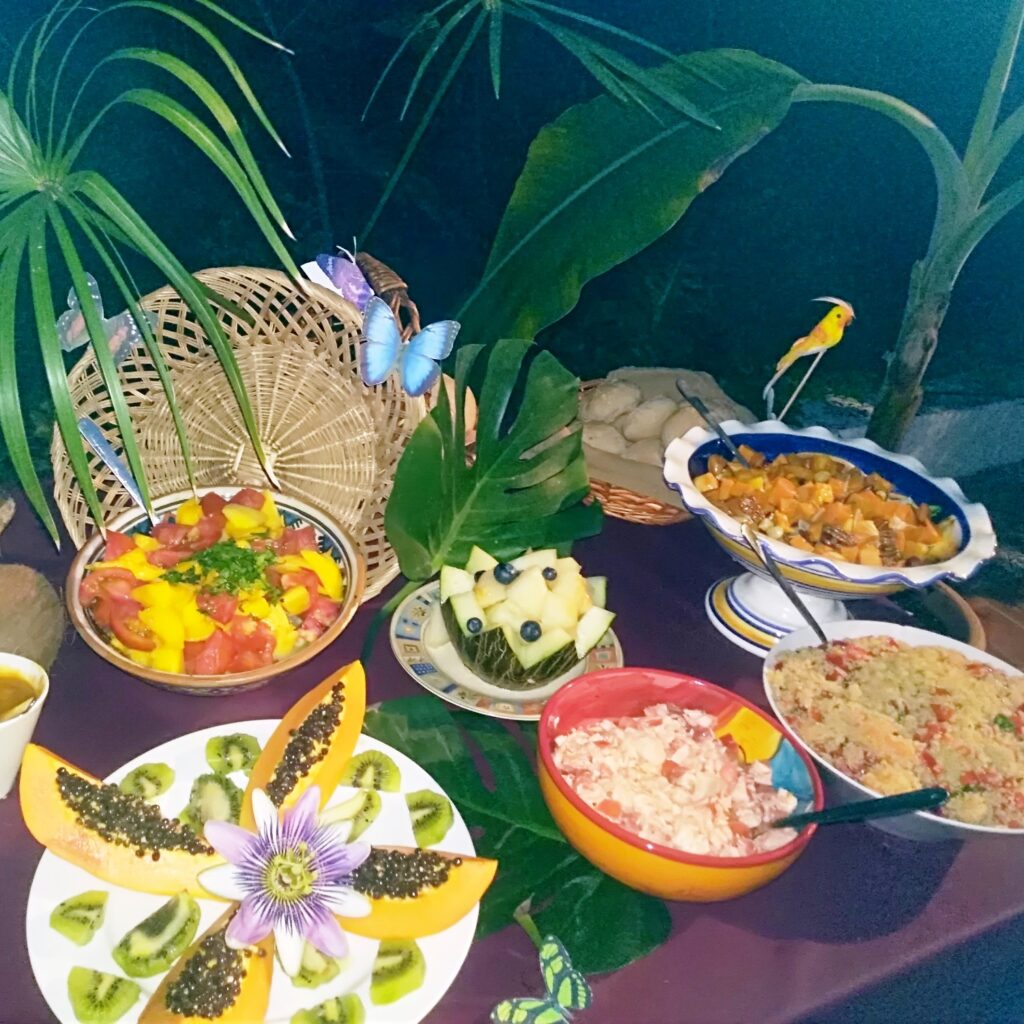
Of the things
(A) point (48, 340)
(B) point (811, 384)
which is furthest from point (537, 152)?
(B) point (811, 384)

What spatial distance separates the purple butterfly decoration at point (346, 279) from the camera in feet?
4.22

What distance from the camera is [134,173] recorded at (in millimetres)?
2115

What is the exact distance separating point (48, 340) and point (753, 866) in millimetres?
Result: 853

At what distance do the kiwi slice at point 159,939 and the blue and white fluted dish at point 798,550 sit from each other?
0.85 meters

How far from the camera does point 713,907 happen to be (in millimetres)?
965

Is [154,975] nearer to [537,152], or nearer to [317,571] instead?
[317,571]

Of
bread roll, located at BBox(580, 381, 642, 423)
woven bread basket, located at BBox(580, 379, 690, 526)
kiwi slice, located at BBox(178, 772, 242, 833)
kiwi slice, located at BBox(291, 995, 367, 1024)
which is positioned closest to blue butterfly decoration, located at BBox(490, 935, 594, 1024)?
kiwi slice, located at BBox(291, 995, 367, 1024)

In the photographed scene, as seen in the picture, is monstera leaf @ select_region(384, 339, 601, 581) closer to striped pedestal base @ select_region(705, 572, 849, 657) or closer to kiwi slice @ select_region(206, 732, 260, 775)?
striped pedestal base @ select_region(705, 572, 849, 657)

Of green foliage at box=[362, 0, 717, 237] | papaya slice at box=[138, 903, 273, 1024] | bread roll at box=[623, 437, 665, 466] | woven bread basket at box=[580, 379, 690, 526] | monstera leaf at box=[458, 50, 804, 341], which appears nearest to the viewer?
papaya slice at box=[138, 903, 273, 1024]

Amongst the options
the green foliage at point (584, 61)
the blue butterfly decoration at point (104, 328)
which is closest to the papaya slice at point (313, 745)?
the blue butterfly decoration at point (104, 328)

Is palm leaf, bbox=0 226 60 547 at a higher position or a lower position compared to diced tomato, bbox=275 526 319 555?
higher

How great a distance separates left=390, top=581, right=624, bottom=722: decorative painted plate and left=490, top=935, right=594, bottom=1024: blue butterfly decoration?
332mm

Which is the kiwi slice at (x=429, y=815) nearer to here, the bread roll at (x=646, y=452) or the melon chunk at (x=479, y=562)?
the melon chunk at (x=479, y=562)

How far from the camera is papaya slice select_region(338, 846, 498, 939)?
2.80ft
